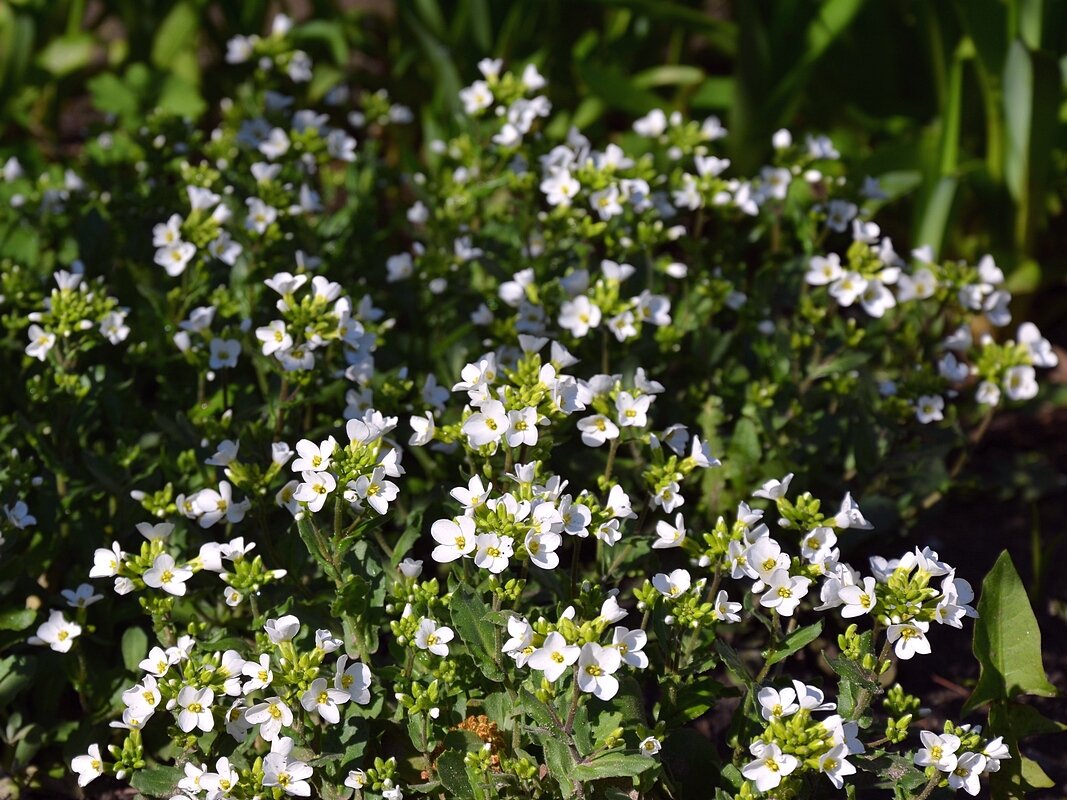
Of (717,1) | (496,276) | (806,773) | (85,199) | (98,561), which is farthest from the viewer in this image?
(717,1)

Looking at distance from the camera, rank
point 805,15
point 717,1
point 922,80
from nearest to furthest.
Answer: point 805,15, point 922,80, point 717,1

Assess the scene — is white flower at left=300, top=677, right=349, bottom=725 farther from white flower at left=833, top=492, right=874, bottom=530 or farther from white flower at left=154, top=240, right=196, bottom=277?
white flower at left=154, top=240, right=196, bottom=277

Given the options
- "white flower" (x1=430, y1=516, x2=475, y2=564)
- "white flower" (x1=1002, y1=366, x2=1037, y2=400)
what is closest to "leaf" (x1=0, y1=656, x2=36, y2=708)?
"white flower" (x1=430, y1=516, x2=475, y2=564)

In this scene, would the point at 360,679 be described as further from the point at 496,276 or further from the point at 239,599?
the point at 496,276

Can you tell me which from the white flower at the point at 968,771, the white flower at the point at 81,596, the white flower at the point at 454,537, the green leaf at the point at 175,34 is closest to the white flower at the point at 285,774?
the white flower at the point at 454,537

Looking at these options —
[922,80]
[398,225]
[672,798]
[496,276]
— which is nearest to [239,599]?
[672,798]

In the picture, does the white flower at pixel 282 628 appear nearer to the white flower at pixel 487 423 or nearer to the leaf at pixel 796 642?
the white flower at pixel 487 423
